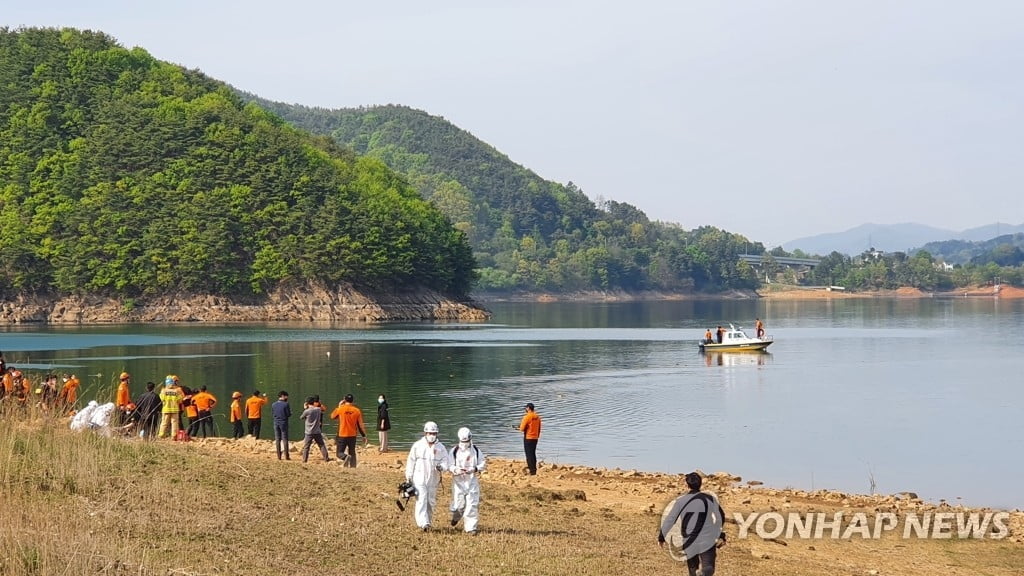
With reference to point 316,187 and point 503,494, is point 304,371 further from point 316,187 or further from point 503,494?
point 316,187

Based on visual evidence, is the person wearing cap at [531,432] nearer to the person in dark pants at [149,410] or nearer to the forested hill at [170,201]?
the person in dark pants at [149,410]

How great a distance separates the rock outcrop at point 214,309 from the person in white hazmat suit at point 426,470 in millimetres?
114580

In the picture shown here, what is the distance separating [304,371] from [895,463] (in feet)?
115

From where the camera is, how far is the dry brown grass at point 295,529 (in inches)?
588

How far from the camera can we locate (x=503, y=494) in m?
23.3

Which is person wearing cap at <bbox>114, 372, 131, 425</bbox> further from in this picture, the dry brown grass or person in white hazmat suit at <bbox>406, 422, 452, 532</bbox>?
person in white hazmat suit at <bbox>406, 422, 452, 532</bbox>

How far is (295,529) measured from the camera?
57.6 feet

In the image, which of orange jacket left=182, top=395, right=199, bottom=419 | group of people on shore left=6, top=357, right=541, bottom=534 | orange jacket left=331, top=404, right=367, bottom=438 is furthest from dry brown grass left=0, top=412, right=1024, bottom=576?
orange jacket left=182, top=395, right=199, bottom=419

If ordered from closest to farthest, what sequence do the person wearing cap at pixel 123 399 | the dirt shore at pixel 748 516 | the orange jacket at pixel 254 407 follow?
the dirt shore at pixel 748 516, the person wearing cap at pixel 123 399, the orange jacket at pixel 254 407

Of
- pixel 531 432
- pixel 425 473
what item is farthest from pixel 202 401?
pixel 425 473

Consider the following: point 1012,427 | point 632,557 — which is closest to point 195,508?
point 632,557

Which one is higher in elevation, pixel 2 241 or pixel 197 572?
pixel 2 241

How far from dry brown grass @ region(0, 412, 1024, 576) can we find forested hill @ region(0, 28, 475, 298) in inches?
4511

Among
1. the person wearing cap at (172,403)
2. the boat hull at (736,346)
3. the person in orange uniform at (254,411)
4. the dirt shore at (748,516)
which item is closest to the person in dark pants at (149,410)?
the person wearing cap at (172,403)
